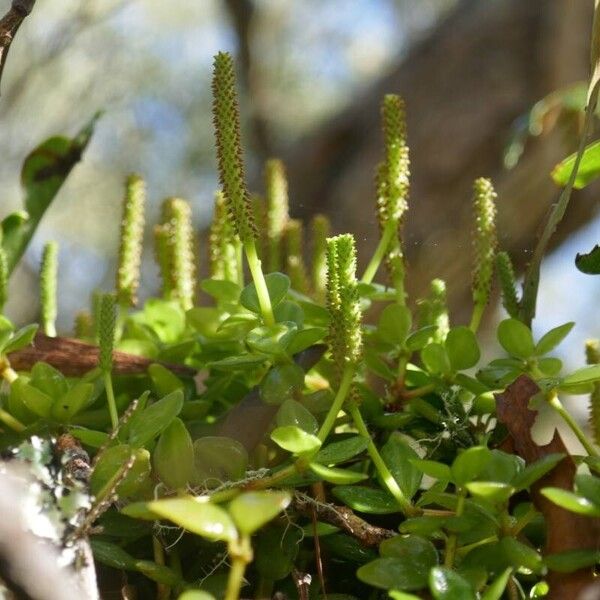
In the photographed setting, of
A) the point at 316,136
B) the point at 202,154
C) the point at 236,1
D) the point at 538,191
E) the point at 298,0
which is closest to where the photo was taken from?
the point at 538,191

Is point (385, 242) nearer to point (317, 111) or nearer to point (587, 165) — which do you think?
point (587, 165)

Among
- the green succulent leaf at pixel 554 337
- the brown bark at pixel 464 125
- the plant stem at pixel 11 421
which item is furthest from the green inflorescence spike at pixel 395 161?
the brown bark at pixel 464 125

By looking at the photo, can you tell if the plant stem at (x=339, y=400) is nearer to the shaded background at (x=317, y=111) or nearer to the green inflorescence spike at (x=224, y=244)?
the green inflorescence spike at (x=224, y=244)

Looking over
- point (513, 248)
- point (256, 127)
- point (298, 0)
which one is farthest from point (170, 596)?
point (298, 0)

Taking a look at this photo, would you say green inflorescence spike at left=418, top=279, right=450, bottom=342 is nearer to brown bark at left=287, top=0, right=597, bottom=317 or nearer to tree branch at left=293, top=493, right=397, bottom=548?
tree branch at left=293, top=493, right=397, bottom=548

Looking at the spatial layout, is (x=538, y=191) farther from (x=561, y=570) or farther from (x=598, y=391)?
(x=561, y=570)

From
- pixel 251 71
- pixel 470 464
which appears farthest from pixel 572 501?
pixel 251 71

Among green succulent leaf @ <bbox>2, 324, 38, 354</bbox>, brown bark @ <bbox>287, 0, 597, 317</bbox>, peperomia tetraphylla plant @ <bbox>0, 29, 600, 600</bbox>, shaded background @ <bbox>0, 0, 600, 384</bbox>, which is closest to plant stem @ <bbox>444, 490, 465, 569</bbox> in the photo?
peperomia tetraphylla plant @ <bbox>0, 29, 600, 600</bbox>
